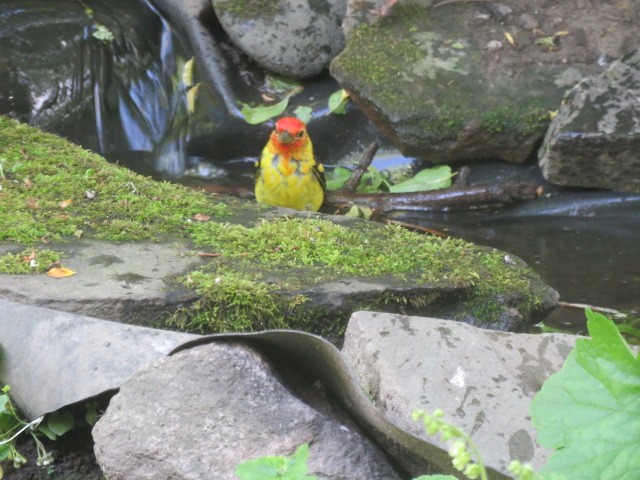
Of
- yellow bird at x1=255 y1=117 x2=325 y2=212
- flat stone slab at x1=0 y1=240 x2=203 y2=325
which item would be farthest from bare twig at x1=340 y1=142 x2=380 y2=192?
flat stone slab at x1=0 y1=240 x2=203 y2=325

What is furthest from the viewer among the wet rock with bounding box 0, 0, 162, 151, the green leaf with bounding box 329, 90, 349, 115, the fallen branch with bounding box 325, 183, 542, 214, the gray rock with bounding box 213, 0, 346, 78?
the wet rock with bounding box 0, 0, 162, 151

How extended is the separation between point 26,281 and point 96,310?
0.25 metres

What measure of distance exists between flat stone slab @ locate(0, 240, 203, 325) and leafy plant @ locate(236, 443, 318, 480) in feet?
4.76

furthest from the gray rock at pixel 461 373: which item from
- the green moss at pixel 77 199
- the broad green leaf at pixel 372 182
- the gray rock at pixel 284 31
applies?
the gray rock at pixel 284 31

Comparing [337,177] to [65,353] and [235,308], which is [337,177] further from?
[65,353]

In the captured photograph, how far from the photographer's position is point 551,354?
2307 millimetres

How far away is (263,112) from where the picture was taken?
693 cm

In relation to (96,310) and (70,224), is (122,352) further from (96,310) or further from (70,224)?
(70,224)

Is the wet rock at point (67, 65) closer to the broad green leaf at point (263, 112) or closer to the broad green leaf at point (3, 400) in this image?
the broad green leaf at point (263, 112)

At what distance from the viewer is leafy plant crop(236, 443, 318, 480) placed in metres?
1.26

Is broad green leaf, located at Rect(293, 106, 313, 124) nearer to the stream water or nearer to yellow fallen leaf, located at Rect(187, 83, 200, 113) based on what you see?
the stream water

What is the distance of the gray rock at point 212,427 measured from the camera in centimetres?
188

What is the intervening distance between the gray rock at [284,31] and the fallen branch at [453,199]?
1.52 meters

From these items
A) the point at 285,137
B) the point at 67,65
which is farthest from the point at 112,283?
the point at 67,65
